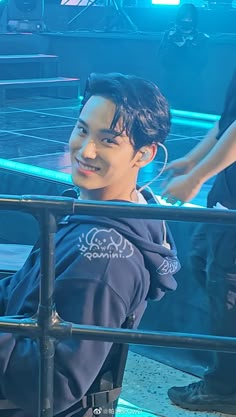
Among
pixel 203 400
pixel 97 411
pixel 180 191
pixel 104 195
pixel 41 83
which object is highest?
pixel 104 195

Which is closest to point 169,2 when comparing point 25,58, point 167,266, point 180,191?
point 25,58

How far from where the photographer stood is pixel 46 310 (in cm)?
113

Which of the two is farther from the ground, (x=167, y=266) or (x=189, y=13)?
(x=167, y=266)

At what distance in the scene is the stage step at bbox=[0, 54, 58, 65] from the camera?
308 inches

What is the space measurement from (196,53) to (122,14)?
7.19 feet

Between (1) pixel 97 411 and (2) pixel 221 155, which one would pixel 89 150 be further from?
(2) pixel 221 155

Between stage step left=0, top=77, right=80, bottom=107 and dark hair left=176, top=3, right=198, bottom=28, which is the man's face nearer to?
stage step left=0, top=77, right=80, bottom=107

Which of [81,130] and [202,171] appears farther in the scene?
[202,171]

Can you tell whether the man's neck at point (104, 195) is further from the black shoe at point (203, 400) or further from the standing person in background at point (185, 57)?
the standing person in background at point (185, 57)

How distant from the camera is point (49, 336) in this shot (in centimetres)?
113

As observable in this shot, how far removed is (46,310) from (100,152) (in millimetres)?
377

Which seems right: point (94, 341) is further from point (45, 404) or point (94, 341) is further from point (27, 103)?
point (27, 103)

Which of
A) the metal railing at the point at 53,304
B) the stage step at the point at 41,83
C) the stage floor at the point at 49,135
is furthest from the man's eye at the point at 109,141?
the stage step at the point at 41,83

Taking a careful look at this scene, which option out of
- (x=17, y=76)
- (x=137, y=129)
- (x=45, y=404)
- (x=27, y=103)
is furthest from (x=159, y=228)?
(x=17, y=76)
